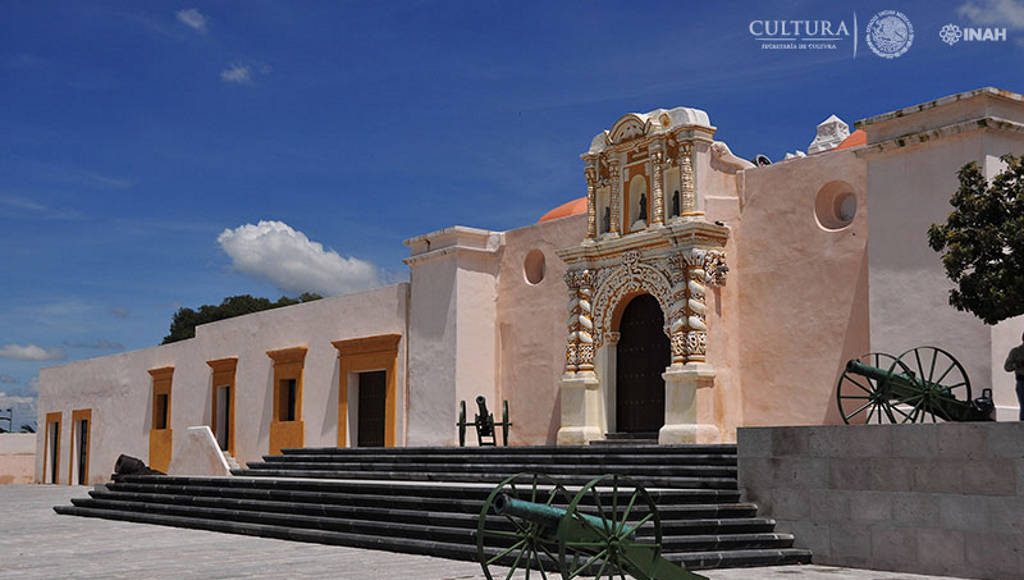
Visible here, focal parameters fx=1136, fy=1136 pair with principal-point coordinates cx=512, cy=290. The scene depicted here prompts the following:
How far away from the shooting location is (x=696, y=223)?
50.6 ft

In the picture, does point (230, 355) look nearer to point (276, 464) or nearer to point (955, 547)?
point (276, 464)

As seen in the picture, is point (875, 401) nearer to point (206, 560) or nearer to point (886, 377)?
point (886, 377)

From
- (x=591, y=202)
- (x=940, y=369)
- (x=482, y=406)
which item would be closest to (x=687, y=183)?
(x=591, y=202)

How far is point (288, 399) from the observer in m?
24.0

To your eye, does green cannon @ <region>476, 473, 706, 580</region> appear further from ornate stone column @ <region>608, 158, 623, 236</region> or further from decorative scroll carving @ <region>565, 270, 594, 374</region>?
ornate stone column @ <region>608, 158, 623, 236</region>

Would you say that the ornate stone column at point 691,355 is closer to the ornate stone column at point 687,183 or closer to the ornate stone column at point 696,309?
the ornate stone column at point 696,309

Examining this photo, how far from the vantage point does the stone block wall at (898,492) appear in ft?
28.8

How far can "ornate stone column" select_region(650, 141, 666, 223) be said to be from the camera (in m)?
16.2

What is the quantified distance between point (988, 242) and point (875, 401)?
172cm

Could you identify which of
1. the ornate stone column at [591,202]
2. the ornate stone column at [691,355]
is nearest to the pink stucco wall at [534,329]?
the ornate stone column at [591,202]

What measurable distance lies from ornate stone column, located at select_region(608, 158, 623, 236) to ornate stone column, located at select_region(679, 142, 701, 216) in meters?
1.19

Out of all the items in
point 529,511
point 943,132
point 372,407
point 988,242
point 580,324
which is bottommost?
point 529,511

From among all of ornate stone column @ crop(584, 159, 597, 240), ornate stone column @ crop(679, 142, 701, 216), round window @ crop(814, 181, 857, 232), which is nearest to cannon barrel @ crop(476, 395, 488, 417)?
ornate stone column @ crop(584, 159, 597, 240)

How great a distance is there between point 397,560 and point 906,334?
20.4ft
